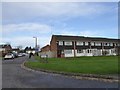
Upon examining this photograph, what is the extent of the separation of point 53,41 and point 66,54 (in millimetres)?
6091

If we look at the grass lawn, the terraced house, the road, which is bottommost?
the road

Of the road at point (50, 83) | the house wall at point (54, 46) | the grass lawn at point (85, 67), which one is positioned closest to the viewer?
the road at point (50, 83)

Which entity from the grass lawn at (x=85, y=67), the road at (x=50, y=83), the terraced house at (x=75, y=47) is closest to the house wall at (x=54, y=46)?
the terraced house at (x=75, y=47)

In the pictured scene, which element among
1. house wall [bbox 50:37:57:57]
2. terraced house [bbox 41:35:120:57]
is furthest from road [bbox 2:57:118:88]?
house wall [bbox 50:37:57:57]

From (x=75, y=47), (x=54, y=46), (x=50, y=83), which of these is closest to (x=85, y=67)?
(x=50, y=83)

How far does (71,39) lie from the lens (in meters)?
79.9

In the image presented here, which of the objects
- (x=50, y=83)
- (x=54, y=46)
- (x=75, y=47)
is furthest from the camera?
(x=75, y=47)

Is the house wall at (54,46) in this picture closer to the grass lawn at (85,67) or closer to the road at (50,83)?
the grass lawn at (85,67)

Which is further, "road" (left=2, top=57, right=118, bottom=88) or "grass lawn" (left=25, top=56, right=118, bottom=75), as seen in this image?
"grass lawn" (left=25, top=56, right=118, bottom=75)

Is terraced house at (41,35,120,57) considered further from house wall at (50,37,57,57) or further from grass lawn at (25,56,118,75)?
grass lawn at (25,56,118,75)

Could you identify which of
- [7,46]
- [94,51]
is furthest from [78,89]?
[7,46]

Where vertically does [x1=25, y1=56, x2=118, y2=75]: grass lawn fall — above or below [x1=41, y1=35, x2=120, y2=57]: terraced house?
below

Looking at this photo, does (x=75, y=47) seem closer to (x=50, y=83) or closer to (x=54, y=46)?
(x=54, y=46)

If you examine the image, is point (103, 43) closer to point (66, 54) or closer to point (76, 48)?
point (76, 48)
